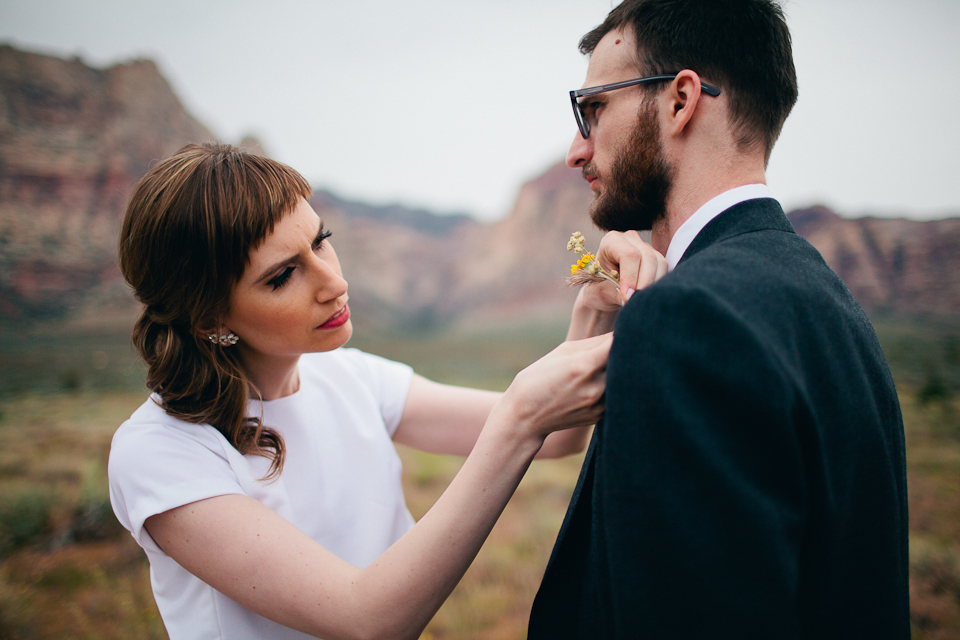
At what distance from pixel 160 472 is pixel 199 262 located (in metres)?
0.78

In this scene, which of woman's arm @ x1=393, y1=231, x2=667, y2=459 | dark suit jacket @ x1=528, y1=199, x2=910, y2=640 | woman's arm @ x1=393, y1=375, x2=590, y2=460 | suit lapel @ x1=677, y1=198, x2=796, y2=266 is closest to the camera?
dark suit jacket @ x1=528, y1=199, x2=910, y2=640

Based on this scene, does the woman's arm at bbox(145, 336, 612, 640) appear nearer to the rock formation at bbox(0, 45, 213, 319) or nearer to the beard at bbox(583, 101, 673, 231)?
the beard at bbox(583, 101, 673, 231)

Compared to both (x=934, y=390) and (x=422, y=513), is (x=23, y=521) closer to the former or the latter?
(x=422, y=513)

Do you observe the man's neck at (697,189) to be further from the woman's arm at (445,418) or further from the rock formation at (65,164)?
the rock formation at (65,164)

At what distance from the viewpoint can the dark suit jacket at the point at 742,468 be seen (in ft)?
3.30

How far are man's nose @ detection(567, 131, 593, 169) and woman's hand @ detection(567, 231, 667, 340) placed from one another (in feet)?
1.20

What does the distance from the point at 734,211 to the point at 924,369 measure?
7.45 metres

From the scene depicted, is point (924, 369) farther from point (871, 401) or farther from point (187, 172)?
point (187, 172)

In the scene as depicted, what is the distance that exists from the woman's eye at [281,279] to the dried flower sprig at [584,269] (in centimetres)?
116

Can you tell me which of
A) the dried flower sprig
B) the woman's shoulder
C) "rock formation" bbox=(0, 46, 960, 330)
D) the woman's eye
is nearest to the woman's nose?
the woman's eye

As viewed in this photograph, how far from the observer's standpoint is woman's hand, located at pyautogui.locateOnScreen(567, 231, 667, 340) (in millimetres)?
1550

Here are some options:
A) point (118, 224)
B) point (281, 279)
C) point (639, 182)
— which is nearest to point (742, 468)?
point (639, 182)

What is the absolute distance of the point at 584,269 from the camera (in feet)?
5.63

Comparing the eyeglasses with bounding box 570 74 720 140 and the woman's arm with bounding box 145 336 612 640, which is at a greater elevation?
the eyeglasses with bounding box 570 74 720 140
